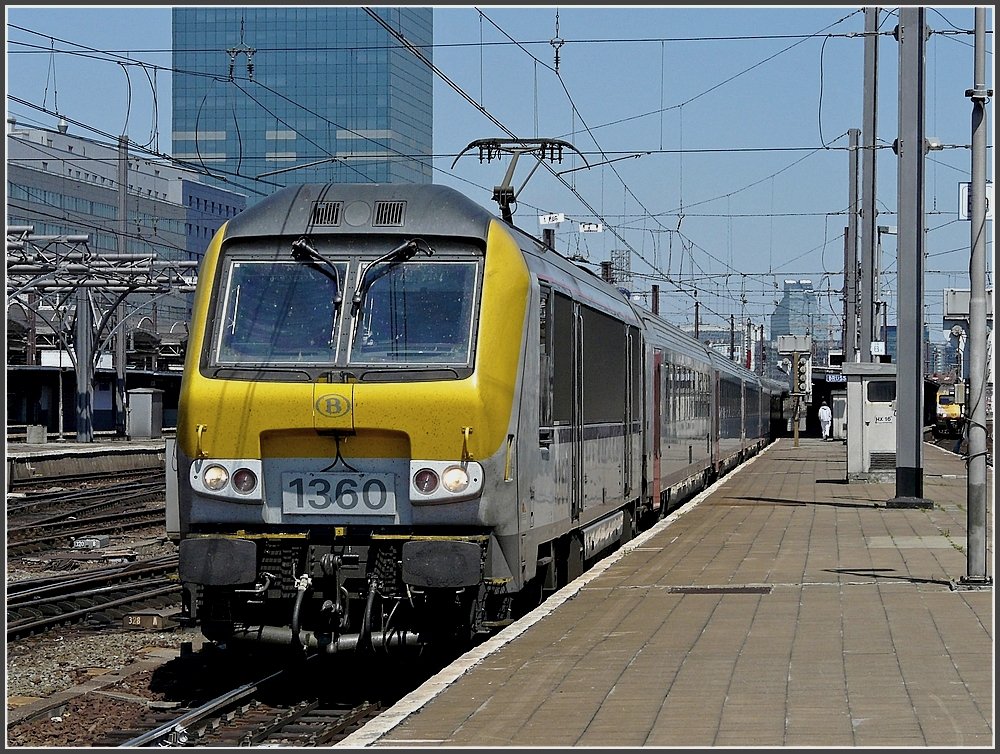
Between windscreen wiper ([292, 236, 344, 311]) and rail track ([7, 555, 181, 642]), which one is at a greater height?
windscreen wiper ([292, 236, 344, 311])

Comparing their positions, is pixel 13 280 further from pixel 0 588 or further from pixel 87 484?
pixel 0 588

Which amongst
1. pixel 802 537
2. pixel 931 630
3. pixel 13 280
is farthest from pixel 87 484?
pixel 931 630

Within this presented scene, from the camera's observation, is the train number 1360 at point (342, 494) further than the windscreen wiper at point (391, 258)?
No

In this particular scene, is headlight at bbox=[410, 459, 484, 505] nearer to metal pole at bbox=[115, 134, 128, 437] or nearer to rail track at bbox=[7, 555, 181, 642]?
rail track at bbox=[7, 555, 181, 642]

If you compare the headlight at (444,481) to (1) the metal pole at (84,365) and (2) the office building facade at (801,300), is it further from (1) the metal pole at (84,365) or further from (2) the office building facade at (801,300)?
(2) the office building facade at (801,300)

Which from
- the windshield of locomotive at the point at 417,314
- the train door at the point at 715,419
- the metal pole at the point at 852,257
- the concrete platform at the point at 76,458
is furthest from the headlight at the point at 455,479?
the metal pole at the point at 852,257

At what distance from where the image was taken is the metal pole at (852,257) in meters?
39.2

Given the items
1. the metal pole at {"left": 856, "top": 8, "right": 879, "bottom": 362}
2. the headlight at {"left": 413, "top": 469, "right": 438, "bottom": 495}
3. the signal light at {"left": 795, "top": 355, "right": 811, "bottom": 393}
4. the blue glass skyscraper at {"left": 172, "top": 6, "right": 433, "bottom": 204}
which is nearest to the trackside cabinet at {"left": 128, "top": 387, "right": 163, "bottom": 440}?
the signal light at {"left": 795, "top": 355, "right": 811, "bottom": 393}

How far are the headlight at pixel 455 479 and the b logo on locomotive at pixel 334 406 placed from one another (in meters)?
0.77

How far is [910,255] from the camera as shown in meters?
23.8

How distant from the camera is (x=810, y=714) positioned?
306 inches

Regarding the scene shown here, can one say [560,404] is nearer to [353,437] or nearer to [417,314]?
A: [417,314]

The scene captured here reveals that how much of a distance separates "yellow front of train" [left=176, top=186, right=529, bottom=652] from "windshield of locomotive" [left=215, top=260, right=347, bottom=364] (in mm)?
12

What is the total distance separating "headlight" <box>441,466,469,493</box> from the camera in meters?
9.90
